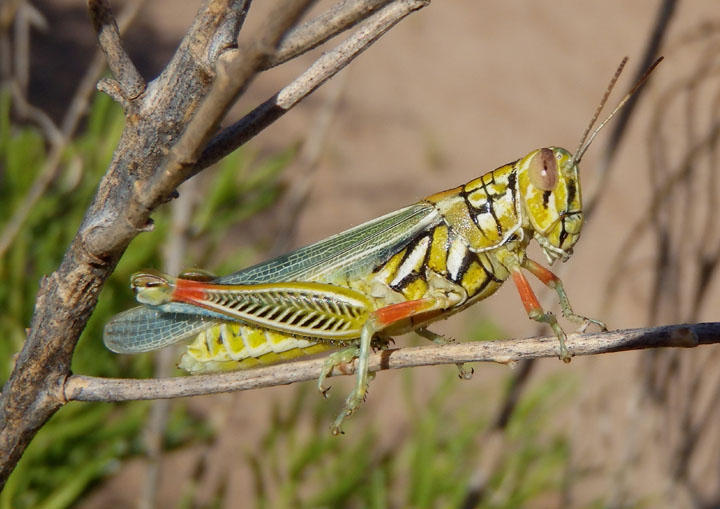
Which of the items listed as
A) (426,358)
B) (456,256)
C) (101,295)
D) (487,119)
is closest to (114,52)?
(426,358)

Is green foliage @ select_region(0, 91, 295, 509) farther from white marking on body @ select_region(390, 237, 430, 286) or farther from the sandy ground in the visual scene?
the sandy ground

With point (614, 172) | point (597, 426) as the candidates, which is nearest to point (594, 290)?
point (614, 172)

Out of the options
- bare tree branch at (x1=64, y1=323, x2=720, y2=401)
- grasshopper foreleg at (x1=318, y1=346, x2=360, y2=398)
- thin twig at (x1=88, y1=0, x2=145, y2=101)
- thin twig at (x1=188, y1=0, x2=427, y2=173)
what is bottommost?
bare tree branch at (x1=64, y1=323, x2=720, y2=401)

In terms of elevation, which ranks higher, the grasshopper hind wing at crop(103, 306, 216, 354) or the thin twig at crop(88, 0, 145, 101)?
the grasshopper hind wing at crop(103, 306, 216, 354)

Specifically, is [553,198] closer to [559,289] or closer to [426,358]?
[559,289]

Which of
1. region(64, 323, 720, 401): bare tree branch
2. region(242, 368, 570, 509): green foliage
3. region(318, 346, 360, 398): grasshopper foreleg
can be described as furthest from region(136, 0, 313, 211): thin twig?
region(242, 368, 570, 509): green foliage

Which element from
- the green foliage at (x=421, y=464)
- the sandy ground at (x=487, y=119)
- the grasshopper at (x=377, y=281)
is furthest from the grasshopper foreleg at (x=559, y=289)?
the sandy ground at (x=487, y=119)

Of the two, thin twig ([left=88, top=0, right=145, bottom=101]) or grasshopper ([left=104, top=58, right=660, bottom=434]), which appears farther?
grasshopper ([left=104, top=58, right=660, bottom=434])

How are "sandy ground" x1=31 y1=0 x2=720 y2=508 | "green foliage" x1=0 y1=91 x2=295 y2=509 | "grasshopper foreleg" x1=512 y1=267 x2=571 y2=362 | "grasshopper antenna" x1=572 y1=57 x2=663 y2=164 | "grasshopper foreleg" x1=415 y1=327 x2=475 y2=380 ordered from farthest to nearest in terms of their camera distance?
"sandy ground" x1=31 y1=0 x2=720 y2=508, "green foliage" x1=0 y1=91 x2=295 y2=509, "grasshopper foreleg" x1=415 y1=327 x2=475 y2=380, "grasshopper foreleg" x1=512 y1=267 x2=571 y2=362, "grasshopper antenna" x1=572 y1=57 x2=663 y2=164

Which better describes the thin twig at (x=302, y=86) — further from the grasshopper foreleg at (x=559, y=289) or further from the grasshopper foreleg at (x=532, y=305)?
the grasshopper foreleg at (x=559, y=289)
